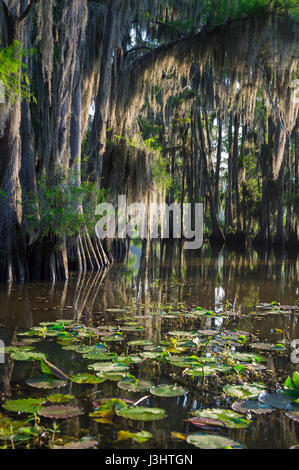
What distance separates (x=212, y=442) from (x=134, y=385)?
80 centimetres

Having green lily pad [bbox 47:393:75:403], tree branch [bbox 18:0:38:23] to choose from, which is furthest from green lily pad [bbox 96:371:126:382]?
tree branch [bbox 18:0:38:23]

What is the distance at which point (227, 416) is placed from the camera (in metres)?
2.34

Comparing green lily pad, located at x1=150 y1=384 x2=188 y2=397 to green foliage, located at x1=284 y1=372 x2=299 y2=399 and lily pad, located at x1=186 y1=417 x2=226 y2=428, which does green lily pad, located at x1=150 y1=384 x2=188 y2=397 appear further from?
green foliage, located at x1=284 y1=372 x2=299 y2=399

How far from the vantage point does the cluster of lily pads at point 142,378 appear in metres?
2.12

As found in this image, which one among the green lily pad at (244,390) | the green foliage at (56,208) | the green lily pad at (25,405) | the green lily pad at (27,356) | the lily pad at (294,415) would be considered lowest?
→ the lily pad at (294,415)

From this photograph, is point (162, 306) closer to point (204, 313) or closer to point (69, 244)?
point (204, 313)

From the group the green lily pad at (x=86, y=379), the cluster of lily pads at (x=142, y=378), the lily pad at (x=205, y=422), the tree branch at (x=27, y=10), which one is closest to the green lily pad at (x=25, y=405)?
the cluster of lily pads at (x=142, y=378)

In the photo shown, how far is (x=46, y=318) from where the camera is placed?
4891mm

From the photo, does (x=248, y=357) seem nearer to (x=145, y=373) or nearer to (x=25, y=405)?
(x=145, y=373)

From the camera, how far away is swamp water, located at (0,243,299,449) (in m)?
2.16

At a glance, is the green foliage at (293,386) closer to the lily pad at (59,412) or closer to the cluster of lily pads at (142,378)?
the cluster of lily pads at (142,378)

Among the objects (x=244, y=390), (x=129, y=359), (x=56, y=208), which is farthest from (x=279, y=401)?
(x=56, y=208)

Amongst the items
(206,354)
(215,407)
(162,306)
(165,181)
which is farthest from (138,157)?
(215,407)
